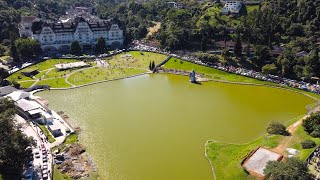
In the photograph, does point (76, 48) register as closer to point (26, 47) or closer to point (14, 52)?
point (26, 47)

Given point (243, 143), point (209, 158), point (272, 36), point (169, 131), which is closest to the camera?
point (209, 158)

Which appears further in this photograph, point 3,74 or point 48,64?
point 48,64

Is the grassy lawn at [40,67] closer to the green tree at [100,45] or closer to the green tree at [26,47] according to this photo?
the green tree at [26,47]

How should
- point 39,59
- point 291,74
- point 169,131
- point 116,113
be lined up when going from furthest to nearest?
point 39,59 → point 291,74 → point 116,113 → point 169,131

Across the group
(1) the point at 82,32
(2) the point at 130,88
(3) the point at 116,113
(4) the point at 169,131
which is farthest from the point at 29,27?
(4) the point at 169,131

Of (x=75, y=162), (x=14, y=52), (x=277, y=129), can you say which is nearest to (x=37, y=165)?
(x=75, y=162)

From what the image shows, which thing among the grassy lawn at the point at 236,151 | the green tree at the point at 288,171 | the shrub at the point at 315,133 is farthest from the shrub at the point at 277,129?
the green tree at the point at 288,171

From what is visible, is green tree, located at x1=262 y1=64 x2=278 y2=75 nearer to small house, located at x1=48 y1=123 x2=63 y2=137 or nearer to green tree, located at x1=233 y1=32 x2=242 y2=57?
green tree, located at x1=233 y1=32 x2=242 y2=57

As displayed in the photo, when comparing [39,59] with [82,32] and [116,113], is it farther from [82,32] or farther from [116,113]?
[116,113]
